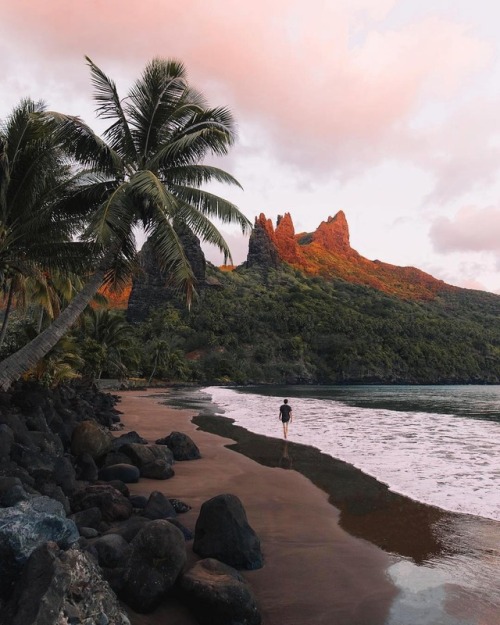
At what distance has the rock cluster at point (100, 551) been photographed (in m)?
3.33

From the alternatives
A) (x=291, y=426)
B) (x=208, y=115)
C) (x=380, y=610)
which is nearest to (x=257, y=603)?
(x=380, y=610)

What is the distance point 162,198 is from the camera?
11.1m

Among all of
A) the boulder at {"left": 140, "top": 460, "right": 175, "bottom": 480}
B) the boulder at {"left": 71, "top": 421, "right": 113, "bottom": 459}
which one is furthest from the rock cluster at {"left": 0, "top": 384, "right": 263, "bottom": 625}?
the boulder at {"left": 71, "top": 421, "right": 113, "bottom": 459}

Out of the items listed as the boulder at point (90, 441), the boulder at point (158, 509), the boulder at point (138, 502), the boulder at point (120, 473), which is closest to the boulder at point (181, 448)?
the boulder at point (90, 441)

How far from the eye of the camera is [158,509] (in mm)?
6598

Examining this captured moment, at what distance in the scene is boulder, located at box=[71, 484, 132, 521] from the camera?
21.3 ft

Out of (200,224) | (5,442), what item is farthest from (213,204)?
(5,442)

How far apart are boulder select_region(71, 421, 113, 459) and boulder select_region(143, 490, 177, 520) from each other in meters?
3.47

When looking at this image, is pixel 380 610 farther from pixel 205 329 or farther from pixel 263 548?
pixel 205 329

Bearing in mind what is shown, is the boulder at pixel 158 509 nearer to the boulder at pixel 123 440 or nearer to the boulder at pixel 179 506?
the boulder at pixel 179 506

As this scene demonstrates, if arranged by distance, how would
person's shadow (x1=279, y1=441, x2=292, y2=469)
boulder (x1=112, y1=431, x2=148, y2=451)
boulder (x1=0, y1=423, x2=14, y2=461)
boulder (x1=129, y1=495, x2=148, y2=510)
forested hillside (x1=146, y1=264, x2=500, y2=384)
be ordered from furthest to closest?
1. forested hillside (x1=146, y1=264, x2=500, y2=384)
2. person's shadow (x1=279, y1=441, x2=292, y2=469)
3. boulder (x1=112, y1=431, x2=148, y2=451)
4. boulder (x1=129, y1=495, x2=148, y2=510)
5. boulder (x1=0, y1=423, x2=14, y2=461)

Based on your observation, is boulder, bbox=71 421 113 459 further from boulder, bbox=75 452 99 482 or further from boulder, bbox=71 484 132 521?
boulder, bbox=71 484 132 521

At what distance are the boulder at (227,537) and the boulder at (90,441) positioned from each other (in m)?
4.86

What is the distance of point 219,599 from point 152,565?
2.44 ft
